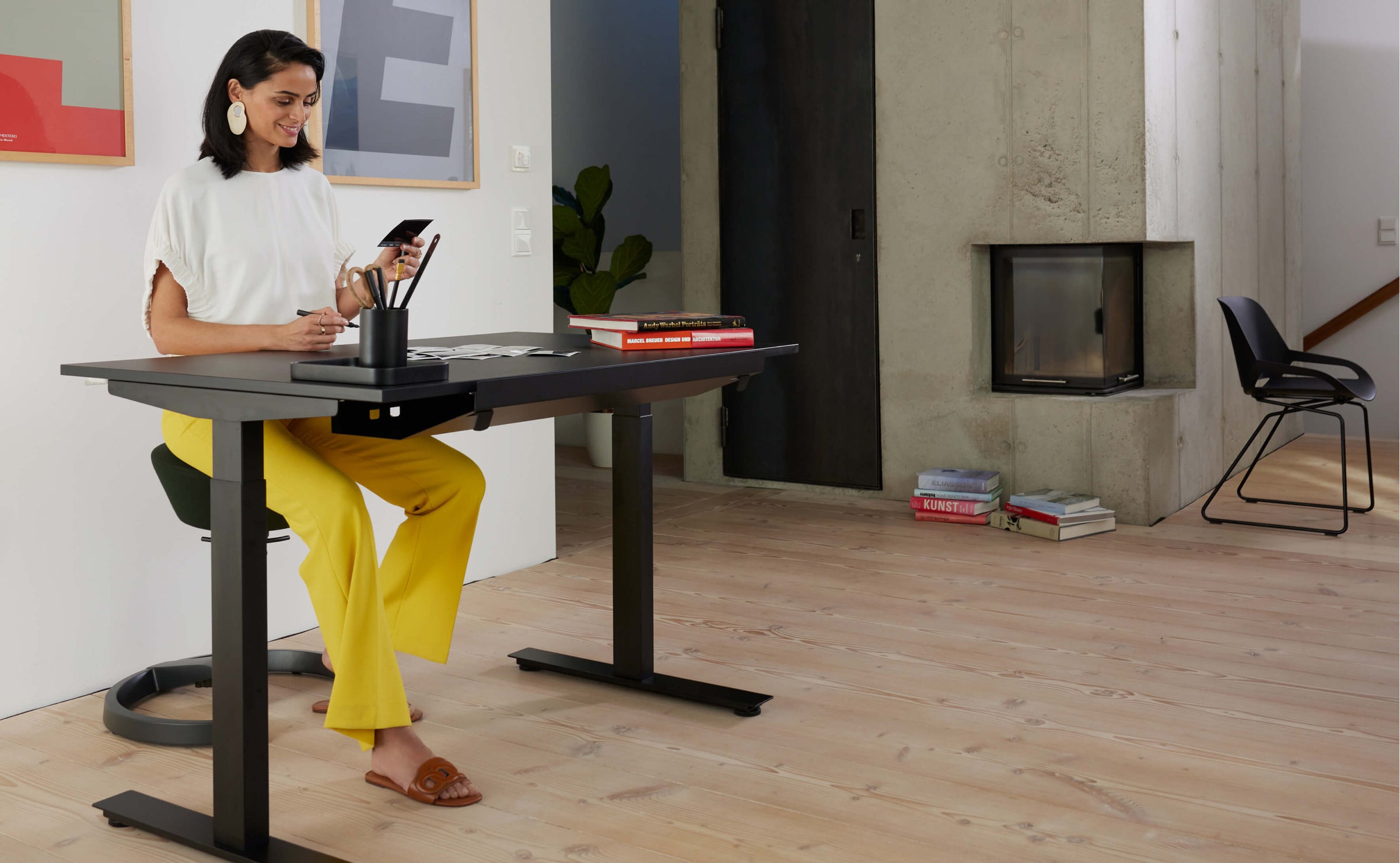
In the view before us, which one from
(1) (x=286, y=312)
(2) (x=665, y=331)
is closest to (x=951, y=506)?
(2) (x=665, y=331)

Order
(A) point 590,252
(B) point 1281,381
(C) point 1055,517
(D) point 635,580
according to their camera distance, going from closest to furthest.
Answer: (D) point 635,580 → (C) point 1055,517 → (B) point 1281,381 → (A) point 590,252

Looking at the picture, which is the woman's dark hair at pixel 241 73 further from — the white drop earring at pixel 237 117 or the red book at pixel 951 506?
the red book at pixel 951 506

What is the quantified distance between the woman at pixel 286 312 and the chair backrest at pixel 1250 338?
3075mm

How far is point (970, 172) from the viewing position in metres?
4.79

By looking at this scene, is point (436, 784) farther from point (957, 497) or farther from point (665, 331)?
point (957, 497)

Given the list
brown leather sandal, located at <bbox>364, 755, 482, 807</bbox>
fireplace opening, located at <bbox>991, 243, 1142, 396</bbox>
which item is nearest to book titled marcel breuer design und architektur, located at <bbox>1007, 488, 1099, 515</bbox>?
fireplace opening, located at <bbox>991, 243, 1142, 396</bbox>

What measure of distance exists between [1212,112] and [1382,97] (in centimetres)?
233

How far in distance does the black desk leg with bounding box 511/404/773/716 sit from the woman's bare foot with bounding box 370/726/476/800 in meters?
0.63

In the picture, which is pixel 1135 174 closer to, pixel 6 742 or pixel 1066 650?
pixel 1066 650

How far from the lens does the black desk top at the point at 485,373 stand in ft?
5.69

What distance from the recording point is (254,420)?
6.06 ft

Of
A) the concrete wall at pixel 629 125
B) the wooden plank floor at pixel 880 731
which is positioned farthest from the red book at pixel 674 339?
the concrete wall at pixel 629 125

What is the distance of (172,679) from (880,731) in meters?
1.59

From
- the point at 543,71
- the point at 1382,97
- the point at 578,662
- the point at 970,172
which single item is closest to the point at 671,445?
the point at 970,172
